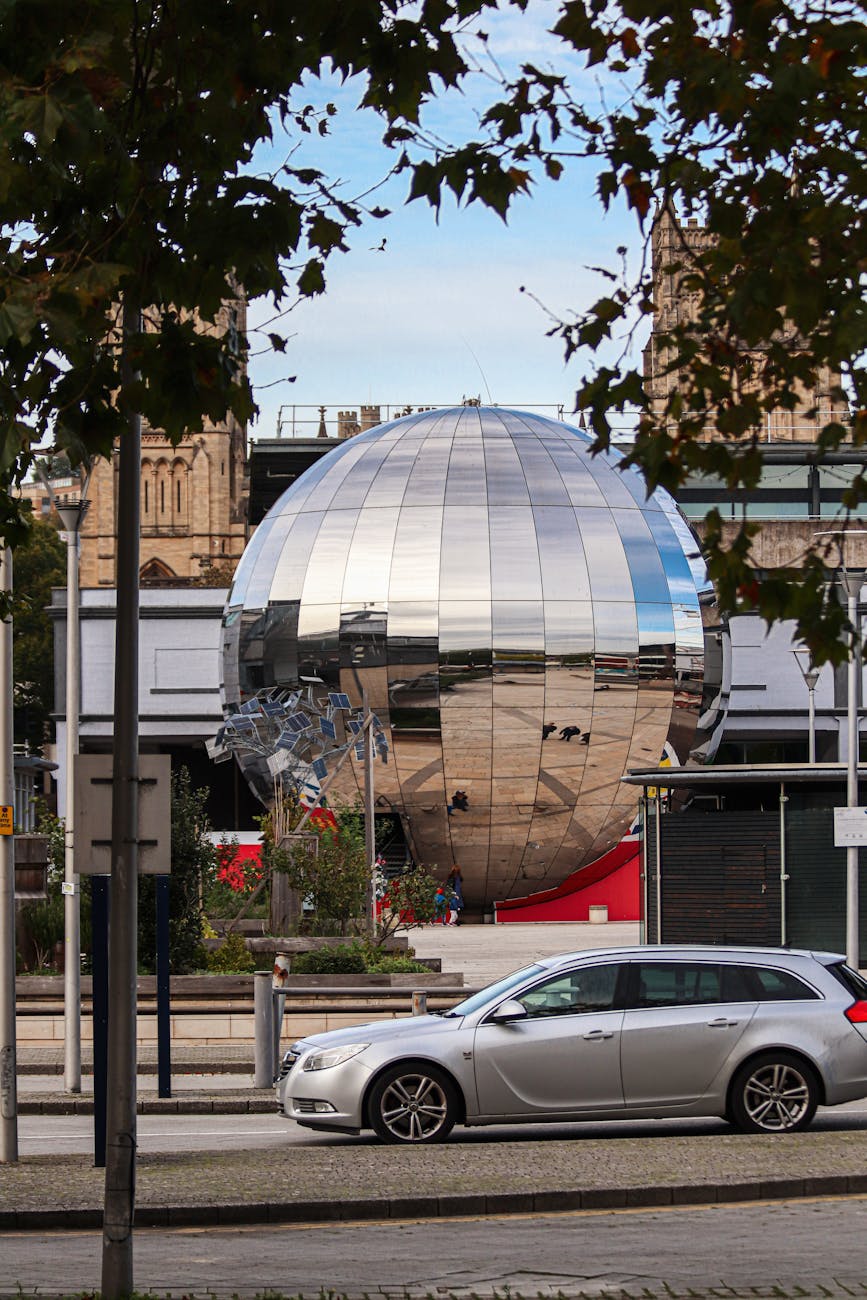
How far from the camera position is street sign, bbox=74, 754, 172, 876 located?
11.1m

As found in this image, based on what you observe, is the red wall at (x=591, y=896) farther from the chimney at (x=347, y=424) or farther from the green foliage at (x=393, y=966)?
the chimney at (x=347, y=424)

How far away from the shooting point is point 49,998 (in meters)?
23.5

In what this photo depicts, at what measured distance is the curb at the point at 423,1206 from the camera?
11.1 meters

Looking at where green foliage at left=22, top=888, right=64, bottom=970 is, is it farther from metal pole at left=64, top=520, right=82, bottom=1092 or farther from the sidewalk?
the sidewalk

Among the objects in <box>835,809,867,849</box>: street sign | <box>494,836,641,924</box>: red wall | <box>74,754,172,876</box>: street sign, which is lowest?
<box>494,836,641,924</box>: red wall

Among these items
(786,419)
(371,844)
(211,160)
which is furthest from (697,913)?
(786,419)

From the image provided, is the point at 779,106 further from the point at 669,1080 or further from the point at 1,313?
the point at 669,1080

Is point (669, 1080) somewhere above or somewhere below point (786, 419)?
below

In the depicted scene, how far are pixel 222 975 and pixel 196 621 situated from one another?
35733mm

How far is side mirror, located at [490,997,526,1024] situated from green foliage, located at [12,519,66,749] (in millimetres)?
77090

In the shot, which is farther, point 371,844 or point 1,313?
point 371,844

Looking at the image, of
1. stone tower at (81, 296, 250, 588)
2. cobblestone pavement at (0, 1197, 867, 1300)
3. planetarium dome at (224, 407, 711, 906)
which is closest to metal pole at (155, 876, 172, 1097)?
cobblestone pavement at (0, 1197, 867, 1300)

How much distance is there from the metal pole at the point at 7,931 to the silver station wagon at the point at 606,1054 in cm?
219

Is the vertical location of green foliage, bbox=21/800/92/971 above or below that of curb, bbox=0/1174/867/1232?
above
